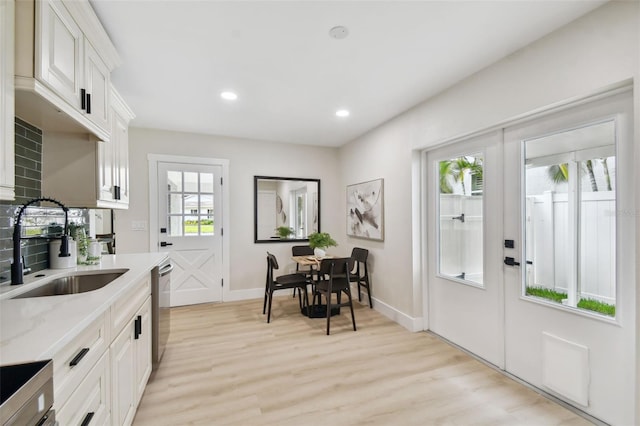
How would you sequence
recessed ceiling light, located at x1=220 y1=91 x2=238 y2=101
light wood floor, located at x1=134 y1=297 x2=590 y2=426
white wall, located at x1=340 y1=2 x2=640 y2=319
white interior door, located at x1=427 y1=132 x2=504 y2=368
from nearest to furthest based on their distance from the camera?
white wall, located at x1=340 y1=2 x2=640 y2=319, light wood floor, located at x1=134 y1=297 x2=590 y2=426, white interior door, located at x1=427 y1=132 x2=504 y2=368, recessed ceiling light, located at x1=220 y1=91 x2=238 y2=101

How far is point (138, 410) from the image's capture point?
1.99m

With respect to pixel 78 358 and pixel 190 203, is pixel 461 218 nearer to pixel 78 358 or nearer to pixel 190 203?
pixel 78 358

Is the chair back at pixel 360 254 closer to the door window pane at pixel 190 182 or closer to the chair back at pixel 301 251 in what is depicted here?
the chair back at pixel 301 251

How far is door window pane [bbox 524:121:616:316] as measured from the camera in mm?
1854

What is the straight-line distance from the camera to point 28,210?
1940 millimetres

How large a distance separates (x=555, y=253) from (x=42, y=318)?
2.95 meters

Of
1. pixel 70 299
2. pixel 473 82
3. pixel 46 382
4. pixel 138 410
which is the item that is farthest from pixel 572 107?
pixel 138 410

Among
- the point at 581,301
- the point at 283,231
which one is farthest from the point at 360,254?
the point at 581,301

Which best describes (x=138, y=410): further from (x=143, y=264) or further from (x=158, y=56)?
(x=158, y=56)

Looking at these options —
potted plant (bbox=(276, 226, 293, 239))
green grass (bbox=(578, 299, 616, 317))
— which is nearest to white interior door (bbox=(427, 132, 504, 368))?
green grass (bbox=(578, 299, 616, 317))

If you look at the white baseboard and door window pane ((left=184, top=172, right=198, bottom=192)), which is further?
door window pane ((left=184, top=172, right=198, bottom=192))

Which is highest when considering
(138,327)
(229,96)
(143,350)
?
(229,96)

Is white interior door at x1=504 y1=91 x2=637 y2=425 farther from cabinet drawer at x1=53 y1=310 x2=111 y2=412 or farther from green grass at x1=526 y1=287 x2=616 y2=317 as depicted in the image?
cabinet drawer at x1=53 y1=310 x2=111 y2=412

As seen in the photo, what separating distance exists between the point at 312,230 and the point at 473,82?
10.6 ft
